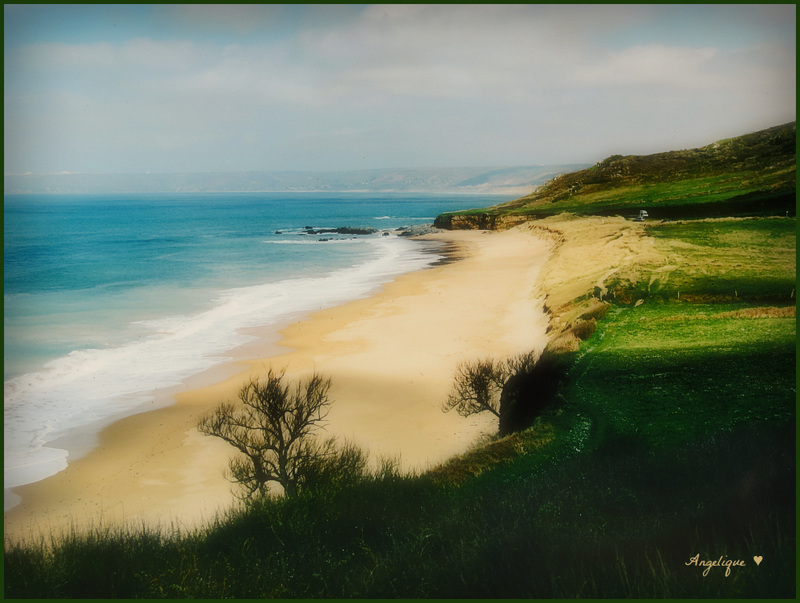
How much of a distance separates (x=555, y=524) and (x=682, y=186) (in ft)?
108

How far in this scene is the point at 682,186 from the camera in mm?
32344

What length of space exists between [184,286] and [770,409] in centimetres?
2754

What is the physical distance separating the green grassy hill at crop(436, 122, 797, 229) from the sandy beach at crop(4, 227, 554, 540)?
240 inches

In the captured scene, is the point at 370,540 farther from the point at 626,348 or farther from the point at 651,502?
the point at 626,348

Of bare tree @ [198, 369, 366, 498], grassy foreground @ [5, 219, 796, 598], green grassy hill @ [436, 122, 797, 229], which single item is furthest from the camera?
green grassy hill @ [436, 122, 797, 229]

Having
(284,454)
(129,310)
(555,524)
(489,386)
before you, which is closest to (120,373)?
(284,454)

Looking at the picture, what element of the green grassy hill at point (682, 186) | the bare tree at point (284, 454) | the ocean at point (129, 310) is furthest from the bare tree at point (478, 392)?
the ocean at point (129, 310)

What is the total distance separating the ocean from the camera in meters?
11.9

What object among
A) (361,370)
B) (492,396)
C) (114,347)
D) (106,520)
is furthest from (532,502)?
(114,347)

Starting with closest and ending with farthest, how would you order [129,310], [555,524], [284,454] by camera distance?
[555,524]
[284,454]
[129,310]

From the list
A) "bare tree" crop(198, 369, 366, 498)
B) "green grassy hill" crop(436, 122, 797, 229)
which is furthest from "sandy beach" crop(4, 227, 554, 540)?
"green grassy hill" crop(436, 122, 797, 229)

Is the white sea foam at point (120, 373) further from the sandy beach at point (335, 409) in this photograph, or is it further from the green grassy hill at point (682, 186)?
the green grassy hill at point (682, 186)

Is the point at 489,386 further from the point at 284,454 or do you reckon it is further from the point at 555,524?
the point at 555,524

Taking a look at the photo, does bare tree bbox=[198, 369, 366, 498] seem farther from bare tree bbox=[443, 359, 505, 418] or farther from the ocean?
the ocean
